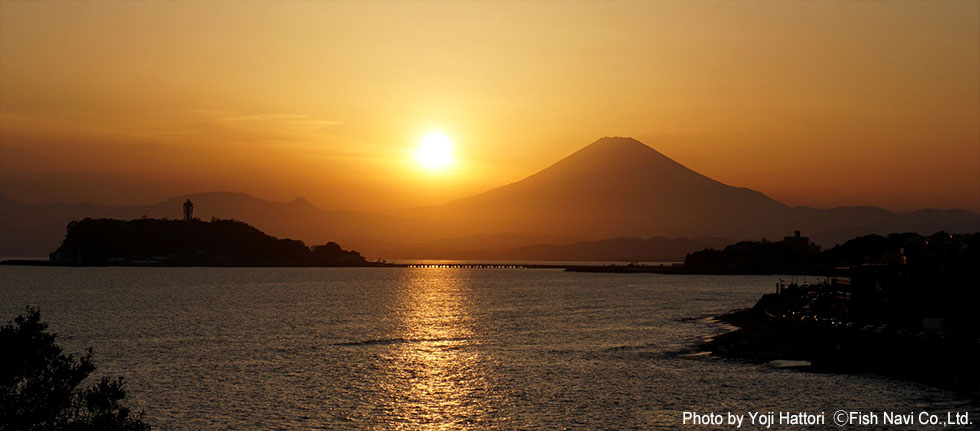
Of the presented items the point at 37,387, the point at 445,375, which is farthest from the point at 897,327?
the point at 37,387

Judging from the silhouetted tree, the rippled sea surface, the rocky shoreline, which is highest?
the silhouetted tree

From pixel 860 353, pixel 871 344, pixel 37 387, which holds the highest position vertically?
pixel 37 387

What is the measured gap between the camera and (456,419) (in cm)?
3934

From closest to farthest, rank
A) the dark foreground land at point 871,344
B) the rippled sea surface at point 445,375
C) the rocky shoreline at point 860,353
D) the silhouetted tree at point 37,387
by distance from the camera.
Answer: the silhouetted tree at point 37,387 < the rippled sea surface at point 445,375 < the rocky shoreline at point 860,353 < the dark foreground land at point 871,344

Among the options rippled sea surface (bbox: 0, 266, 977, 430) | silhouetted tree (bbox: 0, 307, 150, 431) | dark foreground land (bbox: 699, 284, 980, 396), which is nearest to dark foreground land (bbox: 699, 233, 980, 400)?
dark foreground land (bbox: 699, 284, 980, 396)

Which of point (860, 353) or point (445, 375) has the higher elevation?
point (860, 353)

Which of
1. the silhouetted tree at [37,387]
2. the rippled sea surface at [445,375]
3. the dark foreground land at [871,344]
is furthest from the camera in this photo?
the dark foreground land at [871,344]

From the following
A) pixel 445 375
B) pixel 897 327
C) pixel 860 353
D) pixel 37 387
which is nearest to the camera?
pixel 37 387

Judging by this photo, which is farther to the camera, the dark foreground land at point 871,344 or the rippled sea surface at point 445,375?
the dark foreground land at point 871,344

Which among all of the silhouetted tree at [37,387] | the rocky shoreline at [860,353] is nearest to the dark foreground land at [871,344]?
the rocky shoreline at [860,353]

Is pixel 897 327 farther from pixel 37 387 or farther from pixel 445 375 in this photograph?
pixel 37 387

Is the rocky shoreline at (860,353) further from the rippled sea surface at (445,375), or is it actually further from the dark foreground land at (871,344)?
the rippled sea surface at (445,375)

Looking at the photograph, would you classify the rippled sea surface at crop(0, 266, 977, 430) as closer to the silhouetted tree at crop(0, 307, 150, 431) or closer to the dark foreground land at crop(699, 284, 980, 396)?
the dark foreground land at crop(699, 284, 980, 396)

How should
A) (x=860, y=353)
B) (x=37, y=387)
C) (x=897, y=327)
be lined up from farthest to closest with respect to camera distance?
(x=897, y=327) < (x=860, y=353) < (x=37, y=387)
